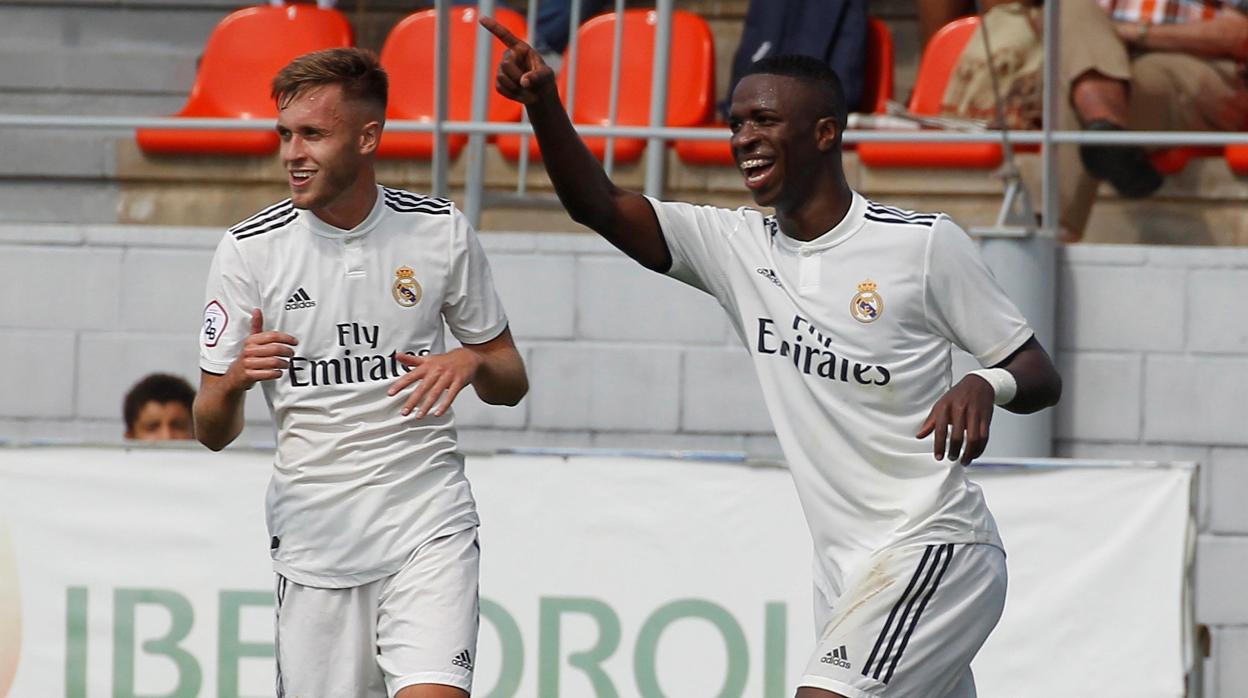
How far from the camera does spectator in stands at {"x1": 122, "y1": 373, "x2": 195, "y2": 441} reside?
758cm

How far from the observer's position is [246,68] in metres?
9.82

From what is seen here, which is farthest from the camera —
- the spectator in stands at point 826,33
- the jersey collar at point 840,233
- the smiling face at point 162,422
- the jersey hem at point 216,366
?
the spectator in stands at point 826,33

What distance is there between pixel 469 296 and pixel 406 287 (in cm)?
19

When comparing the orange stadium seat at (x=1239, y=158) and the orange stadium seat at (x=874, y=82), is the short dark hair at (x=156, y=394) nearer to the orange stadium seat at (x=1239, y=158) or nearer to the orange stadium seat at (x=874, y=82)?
the orange stadium seat at (x=874, y=82)

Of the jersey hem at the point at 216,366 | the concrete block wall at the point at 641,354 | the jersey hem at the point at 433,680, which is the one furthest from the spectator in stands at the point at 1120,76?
the jersey hem at the point at 216,366

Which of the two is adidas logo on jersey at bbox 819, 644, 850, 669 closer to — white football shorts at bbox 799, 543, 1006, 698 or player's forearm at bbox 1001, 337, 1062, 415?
white football shorts at bbox 799, 543, 1006, 698

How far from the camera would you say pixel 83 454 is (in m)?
6.66

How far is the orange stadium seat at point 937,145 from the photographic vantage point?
8.50 metres

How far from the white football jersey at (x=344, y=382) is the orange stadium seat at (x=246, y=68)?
4.66 meters

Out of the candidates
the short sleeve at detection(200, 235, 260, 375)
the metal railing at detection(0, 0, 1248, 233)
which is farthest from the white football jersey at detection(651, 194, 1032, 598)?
the metal railing at detection(0, 0, 1248, 233)

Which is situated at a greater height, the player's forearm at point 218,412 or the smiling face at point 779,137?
the smiling face at point 779,137

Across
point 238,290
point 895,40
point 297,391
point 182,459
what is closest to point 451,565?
point 297,391

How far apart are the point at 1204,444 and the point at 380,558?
3827 millimetres

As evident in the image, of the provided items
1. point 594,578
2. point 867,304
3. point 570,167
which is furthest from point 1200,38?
point 570,167
